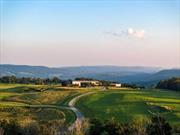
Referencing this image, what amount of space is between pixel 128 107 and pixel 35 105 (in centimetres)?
2215

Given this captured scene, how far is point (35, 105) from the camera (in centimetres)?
9956

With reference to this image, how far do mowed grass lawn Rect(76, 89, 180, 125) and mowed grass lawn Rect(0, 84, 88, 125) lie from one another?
531cm

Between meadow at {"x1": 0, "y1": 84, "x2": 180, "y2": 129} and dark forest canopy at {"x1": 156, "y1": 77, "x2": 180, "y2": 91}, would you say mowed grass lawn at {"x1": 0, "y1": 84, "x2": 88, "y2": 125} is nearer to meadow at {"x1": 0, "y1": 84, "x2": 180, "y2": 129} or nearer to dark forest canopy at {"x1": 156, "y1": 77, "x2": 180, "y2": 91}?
meadow at {"x1": 0, "y1": 84, "x2": 180, "y2": 129}

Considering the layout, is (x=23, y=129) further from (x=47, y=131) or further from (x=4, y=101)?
(x=4, y=101)


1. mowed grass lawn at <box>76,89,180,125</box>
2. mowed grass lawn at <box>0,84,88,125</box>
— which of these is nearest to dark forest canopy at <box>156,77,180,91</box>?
mowed grass lawn at <box>76,89,180,125</box>

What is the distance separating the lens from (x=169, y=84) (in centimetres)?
14812

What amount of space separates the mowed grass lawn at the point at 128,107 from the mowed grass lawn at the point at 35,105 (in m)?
5.31

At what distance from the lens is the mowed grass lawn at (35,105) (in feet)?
257

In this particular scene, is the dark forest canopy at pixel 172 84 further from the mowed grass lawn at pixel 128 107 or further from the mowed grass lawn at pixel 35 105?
the mowed grass lawn at pixel 35 105

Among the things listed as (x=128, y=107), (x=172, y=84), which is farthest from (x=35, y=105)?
(x=172, y=84)

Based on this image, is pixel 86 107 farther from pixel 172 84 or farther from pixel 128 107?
pixel 172 84

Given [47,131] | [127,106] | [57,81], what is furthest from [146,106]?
[57,81]

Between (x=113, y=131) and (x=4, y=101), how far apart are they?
5586 centimetres

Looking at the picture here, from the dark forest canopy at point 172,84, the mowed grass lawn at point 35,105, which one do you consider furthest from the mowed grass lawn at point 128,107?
the dark forest canopy at point 172,84
